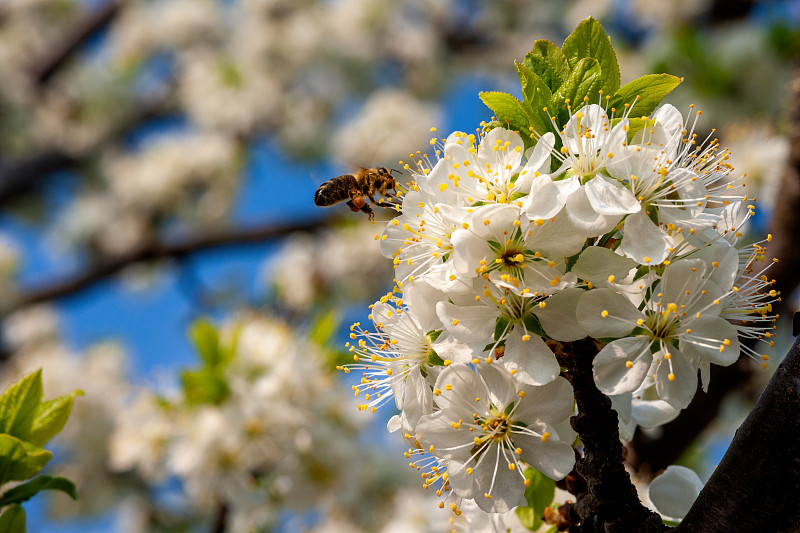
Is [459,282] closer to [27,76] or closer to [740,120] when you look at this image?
[740,120]

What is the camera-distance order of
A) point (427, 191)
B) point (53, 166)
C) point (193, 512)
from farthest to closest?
point (53, 166)
point (193, 512)
point (427, 191)

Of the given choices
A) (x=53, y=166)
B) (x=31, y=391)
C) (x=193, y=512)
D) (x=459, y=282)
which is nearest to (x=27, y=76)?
(x=53, y=166)

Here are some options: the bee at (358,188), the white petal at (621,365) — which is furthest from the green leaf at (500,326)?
the bee at (358,188)

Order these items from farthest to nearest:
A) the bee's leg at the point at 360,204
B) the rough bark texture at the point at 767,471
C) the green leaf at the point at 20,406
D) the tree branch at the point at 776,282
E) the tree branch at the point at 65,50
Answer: the tree branch at the point at 65,50, the tree branch at the point at 776,282, the bee's leg at the point at 360,204, the green leaf at the point at 20,406, the rough bark texture at the point at 767,471

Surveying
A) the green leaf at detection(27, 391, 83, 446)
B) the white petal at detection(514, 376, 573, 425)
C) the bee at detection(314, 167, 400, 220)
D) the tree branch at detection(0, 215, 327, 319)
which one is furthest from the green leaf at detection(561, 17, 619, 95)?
the tree branch at detection(0, 215, 327, 319)

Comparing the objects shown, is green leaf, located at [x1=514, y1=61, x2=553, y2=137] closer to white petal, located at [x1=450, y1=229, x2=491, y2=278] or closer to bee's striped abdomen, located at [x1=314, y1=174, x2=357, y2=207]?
white petal, located at [x1=450, y1=229, x2=491, y2=278]

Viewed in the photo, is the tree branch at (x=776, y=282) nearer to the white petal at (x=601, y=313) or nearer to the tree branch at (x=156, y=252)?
the white petal at (x=601, y=313)

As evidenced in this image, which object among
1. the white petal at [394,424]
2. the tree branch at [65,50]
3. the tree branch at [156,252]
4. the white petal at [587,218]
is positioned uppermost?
the tree branch at [65,50]
